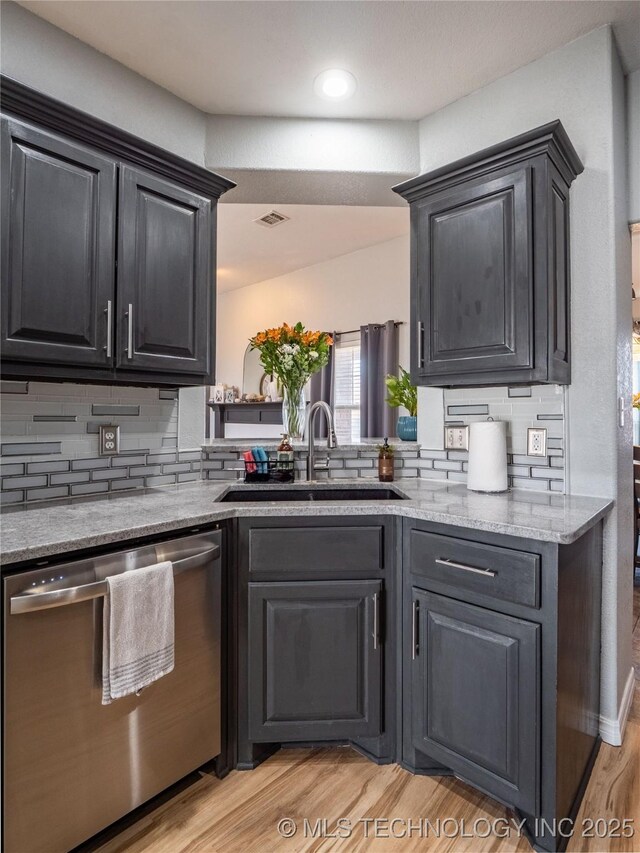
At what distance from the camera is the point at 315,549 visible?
5.70ft

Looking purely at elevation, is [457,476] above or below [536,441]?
below

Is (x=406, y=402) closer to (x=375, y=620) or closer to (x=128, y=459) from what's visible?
(x=375, y=620)

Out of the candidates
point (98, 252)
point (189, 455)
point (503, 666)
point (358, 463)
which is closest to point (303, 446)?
point (358, 463)

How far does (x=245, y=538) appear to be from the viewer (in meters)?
1.73

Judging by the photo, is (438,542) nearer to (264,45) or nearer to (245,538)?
(245,538)

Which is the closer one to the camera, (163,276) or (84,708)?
(84,708)

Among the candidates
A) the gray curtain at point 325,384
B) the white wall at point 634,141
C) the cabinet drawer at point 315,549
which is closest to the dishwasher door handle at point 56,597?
the cabinet drawer at point 315,549

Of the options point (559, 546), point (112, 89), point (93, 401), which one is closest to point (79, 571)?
point (93, 401)

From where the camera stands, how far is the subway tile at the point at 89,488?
1969 mm

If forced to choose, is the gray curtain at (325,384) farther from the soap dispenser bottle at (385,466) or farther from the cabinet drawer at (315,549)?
the cabinet drawer at (315,549)

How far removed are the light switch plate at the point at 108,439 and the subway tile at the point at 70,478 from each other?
0.11 m

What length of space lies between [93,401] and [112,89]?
130 cm

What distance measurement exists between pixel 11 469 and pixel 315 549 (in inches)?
43.8

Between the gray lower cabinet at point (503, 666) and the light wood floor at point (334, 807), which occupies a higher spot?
the gray lower cabinet at point (503, 666)
